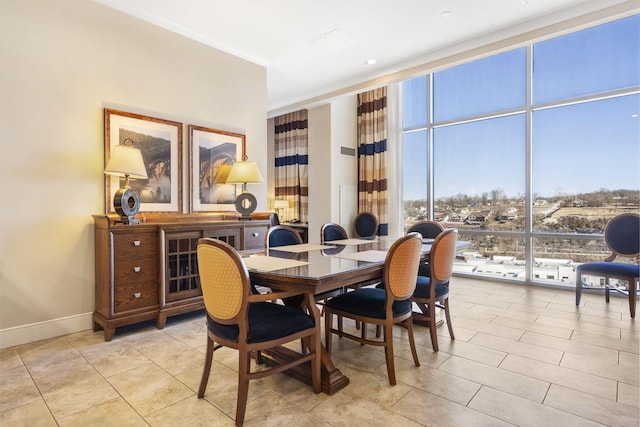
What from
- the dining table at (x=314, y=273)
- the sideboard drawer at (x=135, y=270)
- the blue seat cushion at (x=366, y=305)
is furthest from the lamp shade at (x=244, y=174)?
the blue seat cushion at (x=366, y=305)

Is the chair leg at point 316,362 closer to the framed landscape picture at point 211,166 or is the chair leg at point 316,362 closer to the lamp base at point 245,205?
the lamp base at point 245,205

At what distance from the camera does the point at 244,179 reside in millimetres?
3668

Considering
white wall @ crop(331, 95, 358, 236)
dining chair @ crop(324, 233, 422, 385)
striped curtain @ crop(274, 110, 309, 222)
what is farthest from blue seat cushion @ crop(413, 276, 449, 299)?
striped curtain @ crop(274, 110, 309, 222)

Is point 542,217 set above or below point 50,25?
below

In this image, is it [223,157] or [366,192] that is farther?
[366,192]

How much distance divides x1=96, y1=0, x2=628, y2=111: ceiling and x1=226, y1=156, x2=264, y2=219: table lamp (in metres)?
1.47

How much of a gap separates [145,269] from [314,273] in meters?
1.92

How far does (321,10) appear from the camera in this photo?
3324mm

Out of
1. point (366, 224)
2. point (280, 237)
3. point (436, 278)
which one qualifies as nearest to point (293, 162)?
point (366, 224)

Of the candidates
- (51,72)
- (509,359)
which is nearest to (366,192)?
(509,359)

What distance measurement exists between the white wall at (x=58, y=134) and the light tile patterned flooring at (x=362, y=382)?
34 cm

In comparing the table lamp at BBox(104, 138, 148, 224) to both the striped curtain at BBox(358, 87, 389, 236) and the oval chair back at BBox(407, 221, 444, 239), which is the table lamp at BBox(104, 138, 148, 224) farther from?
the striped curtain at BBox(358, 87, 389, 236)

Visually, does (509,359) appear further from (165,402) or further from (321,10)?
(321,10)

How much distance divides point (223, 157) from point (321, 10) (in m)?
1.90
